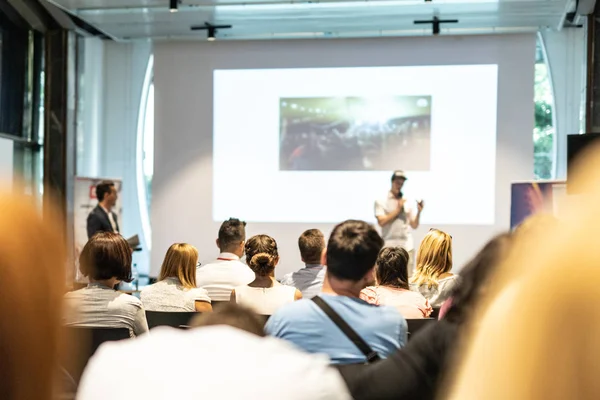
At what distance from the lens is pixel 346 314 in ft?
6.43

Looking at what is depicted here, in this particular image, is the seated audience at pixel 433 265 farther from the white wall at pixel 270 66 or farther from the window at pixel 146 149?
the window at pixel 146 149

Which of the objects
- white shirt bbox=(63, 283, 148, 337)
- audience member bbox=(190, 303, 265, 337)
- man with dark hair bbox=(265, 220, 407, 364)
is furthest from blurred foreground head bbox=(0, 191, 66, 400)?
white shirt bbox=(63, 283, 148, 337)

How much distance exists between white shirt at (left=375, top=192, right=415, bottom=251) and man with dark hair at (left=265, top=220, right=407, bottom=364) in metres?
5.17

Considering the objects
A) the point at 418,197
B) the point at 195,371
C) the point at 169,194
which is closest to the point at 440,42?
the point at 418,197

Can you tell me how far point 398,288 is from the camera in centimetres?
340

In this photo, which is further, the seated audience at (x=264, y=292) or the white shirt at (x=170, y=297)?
the white shirt at (x=170, y=297)

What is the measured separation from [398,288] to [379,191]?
483 cm

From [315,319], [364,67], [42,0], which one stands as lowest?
[315,319]

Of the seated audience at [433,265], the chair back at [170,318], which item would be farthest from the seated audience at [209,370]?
the seated audience at [433,265]

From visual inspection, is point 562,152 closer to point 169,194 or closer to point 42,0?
point 169,194

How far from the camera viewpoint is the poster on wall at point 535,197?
675 cm

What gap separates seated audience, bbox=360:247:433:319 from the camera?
127 inches

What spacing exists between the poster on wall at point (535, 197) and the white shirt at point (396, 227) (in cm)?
112

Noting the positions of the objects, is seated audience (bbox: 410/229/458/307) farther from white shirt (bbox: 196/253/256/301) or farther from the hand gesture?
the hand gesture
